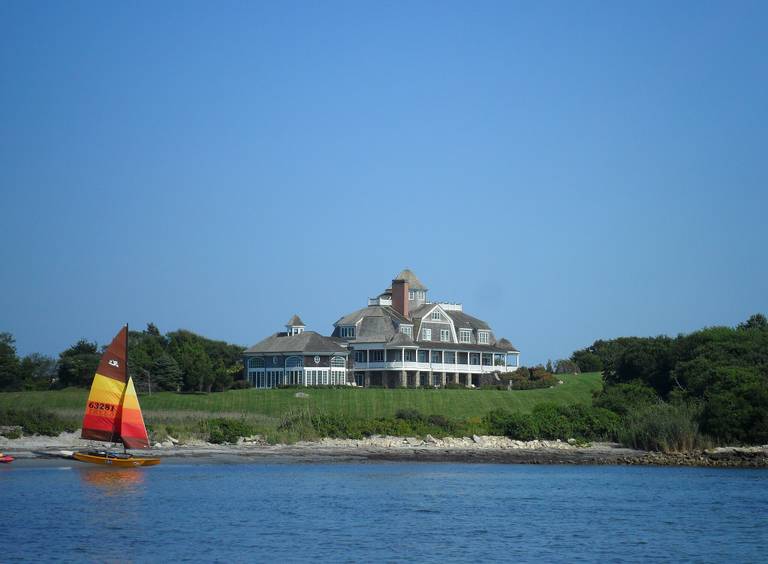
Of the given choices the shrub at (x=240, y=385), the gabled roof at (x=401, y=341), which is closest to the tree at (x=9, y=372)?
the shrub at (x=240, y=385)

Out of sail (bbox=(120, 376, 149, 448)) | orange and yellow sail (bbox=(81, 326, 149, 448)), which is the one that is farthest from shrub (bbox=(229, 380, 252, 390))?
orange and yellow sail (bbox=(81, 326, 149, 448))

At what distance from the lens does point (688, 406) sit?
55594mm

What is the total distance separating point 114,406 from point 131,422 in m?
1.01

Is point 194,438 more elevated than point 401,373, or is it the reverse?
point 401,373

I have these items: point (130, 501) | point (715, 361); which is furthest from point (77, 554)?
point (715, 361)

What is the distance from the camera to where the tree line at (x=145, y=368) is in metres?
77.6

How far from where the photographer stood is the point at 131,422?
4284 centimetres

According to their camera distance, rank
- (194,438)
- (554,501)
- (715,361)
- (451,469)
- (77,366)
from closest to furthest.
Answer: (554,501)
(451,469)
(194,438)
(715,361)
(77,366)

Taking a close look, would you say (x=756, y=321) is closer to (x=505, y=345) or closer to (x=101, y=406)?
(x=505, y=345)

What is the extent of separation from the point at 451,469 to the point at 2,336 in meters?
49.7

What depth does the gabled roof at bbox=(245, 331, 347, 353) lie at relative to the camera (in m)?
87.6

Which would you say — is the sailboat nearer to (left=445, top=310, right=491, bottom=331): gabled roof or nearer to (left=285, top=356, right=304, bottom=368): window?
(left=285, top=356, right=304, bottom=368): window

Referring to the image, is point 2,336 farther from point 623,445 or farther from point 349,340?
point 623,445

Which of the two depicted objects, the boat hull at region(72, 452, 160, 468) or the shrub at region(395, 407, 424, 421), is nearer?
the boat hull at region(72, 452, 160, 468)
